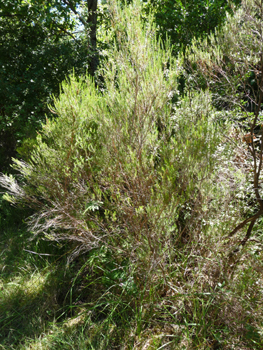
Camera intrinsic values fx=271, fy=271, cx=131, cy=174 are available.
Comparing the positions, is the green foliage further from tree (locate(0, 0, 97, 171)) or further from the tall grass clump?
the tall grass clump

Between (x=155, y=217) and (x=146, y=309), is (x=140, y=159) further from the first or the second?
(x=146, y=309)

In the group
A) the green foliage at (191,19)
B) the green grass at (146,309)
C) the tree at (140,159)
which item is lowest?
the green grass at (146,309)

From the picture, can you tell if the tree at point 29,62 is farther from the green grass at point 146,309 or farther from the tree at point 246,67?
the tree at point 246,67

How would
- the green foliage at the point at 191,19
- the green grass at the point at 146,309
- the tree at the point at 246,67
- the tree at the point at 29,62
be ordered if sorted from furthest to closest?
the green foliage at the point at 191,19, the tree at the point at 29,62, the tree at the point at 246,67, the green grass at the point at 146,309

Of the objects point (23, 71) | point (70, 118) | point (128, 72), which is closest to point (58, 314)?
point (70, 118)

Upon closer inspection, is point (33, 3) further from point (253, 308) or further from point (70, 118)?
point (253, 308)

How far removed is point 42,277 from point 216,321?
6.21 ft

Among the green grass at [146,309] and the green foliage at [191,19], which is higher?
the green foliage at [191,19]

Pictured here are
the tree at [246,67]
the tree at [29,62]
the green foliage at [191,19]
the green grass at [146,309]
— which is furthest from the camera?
the green foliage at [191,19]

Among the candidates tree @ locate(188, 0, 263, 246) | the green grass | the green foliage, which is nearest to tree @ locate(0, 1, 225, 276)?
the green grass

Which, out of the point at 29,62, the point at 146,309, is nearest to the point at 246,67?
the point at 146,309

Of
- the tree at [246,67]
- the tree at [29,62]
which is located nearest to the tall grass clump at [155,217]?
the tree at [246,67]

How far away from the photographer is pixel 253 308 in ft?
7.23

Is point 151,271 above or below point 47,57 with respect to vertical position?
below
